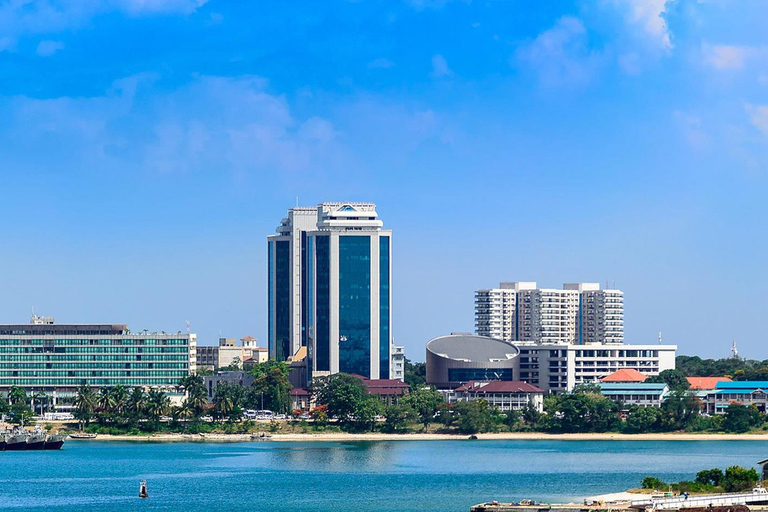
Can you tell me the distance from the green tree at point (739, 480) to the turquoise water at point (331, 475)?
13.5 m

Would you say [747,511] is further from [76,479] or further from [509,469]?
[76,479]

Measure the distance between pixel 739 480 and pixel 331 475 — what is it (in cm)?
5068

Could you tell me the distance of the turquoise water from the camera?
130 m

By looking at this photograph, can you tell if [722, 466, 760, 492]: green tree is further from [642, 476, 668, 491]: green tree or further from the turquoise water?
the turquoise water

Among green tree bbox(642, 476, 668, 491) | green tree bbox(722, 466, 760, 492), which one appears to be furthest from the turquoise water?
green tree bbox(722, 466, 760, 492)

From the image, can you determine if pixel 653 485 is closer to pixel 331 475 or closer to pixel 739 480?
pixel 739 480

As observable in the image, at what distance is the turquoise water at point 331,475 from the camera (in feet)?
425

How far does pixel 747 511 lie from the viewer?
104 metres

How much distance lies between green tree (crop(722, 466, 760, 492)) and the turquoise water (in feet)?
44.2

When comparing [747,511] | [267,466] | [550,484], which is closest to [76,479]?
[267,466]

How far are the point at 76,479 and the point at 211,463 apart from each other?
23.3 metres

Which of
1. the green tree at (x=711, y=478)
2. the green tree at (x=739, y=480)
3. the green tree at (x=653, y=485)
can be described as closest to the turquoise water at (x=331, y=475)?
the green tree at (x=653, y=485)

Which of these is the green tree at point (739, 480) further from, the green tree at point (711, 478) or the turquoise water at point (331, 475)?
the turquoise water at point (331, 475)

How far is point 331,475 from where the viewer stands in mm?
155250
